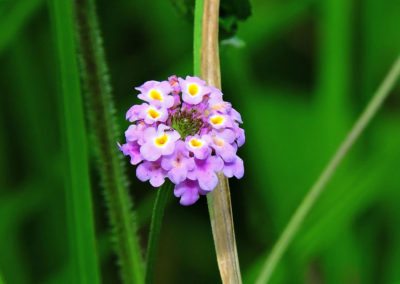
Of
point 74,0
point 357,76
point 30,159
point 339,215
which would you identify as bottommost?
point 339,215

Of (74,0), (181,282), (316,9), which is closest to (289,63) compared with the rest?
(316,9)

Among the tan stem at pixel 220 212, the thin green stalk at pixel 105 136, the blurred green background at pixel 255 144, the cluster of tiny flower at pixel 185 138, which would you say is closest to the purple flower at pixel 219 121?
the cluster of tiny flower at pixel 185 138

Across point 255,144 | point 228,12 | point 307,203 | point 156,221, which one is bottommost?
point 156,221

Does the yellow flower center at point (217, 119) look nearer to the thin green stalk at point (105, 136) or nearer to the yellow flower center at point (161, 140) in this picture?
the yellow flower center at point (161, 140)

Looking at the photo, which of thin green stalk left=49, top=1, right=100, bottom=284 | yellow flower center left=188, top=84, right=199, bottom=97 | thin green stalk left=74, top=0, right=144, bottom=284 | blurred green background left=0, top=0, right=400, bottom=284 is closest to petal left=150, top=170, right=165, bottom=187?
yellow flower center left=188, top=84, right=199, bottom=97

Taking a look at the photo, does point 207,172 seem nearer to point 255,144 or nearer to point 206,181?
point 206,181

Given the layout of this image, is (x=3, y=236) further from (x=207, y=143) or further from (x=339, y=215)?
(x=207, y=143)

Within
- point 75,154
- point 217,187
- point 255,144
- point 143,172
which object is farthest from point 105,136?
point 255,144
